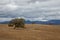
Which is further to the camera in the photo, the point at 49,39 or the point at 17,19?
the point at 17,19

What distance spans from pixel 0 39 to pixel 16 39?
6.43ft

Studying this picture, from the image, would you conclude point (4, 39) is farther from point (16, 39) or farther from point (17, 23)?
point (17, 23)

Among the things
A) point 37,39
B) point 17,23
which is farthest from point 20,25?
point 37,39

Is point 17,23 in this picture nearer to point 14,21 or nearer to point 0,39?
point 14,21

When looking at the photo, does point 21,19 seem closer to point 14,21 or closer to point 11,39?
point 14,21

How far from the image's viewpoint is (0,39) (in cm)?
2258

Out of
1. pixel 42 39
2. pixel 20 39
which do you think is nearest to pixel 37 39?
pixel 42 39

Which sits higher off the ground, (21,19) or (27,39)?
(21,19)

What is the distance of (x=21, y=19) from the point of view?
4409cm

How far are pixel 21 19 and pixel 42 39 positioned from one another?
69.2 ft

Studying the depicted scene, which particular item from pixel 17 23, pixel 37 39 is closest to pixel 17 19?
pixel 17 23

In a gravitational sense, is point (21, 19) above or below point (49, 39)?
above

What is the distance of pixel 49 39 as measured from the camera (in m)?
23.4

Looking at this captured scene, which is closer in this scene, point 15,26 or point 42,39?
point 42,39
